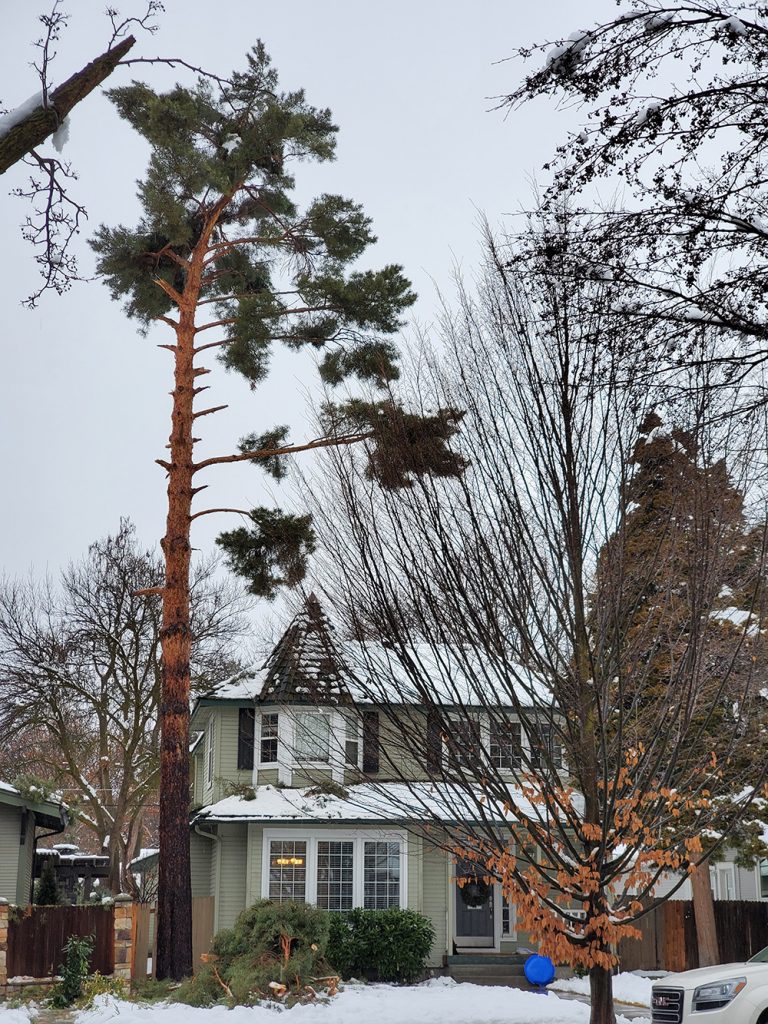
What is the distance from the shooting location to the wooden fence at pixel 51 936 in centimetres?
1705

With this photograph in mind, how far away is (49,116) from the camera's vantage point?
5.27m

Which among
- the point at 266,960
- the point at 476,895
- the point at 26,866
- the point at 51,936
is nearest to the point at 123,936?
the point at 51,936

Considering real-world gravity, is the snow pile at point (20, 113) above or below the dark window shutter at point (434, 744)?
above

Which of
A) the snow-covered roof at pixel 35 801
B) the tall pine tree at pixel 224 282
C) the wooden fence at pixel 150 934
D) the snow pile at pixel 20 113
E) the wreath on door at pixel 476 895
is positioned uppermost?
the tall pine tree at pixel 224 282

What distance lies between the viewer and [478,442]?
878 centimetres

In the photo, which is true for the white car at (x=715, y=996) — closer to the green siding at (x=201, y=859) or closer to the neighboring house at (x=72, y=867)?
the green siding at (x=201, y=859)

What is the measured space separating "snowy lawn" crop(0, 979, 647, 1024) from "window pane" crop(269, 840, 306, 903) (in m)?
4.16

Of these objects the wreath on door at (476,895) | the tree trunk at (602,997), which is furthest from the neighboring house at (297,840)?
the tree trunk at (602,997)

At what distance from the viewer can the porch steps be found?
64.7 ft

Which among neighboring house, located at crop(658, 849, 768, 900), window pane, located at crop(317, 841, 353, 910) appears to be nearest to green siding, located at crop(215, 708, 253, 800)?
window pane, located at crop(317, 841, 353, 910)

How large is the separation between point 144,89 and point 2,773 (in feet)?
69.5

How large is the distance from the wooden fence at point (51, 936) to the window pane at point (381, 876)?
17.3ft

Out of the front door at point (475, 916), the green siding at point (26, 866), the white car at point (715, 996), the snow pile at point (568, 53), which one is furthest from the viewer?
the front door at point (475, 916)

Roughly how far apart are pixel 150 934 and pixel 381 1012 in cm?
684
